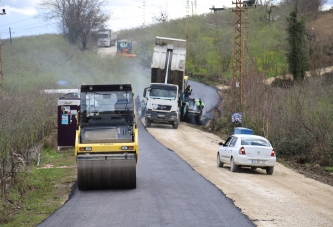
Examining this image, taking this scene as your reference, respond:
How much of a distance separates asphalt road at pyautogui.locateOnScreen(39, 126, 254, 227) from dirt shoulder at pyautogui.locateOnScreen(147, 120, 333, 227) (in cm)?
50

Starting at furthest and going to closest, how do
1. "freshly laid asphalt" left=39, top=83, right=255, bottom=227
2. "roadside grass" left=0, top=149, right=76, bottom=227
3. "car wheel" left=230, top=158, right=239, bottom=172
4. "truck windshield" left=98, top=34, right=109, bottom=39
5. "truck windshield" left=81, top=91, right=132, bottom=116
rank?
1. "truck windshield" left=98, top=34, right=109, bottom=39
2. "car wheel" left=230, top=158, right=239, bottom=172
3. "truck windshield" left=81, top=91, right=132, bottom=116
4. "roadside grass" left=0, top=149, right=76, bottom=227
5. "freshly laid asphalt" left=39, top=83, right=255, bottom=227

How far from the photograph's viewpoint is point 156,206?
13281mm

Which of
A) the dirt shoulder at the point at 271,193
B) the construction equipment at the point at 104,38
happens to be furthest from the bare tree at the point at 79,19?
the dirt shoulder at the point at 271,193

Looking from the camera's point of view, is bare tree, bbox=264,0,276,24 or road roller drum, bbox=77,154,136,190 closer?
road roller drum, bbox=77,154,136,190

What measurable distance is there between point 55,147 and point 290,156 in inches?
506

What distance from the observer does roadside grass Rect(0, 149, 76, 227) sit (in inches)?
504

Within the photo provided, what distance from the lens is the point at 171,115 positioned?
3888 centimetres

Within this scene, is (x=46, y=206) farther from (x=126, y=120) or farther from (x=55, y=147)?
(x=55, y=147)

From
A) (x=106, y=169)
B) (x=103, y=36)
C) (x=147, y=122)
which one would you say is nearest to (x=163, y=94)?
(x=147, y=122)

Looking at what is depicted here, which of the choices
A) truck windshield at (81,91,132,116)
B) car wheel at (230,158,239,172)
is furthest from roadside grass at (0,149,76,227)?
car wheel at (230,158,239,172)

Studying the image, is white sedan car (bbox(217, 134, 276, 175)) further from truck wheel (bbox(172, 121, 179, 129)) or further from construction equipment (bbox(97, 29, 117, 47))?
construction equipment (bbox(97, 29, 117, 47))

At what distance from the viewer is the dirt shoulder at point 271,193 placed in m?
12.4

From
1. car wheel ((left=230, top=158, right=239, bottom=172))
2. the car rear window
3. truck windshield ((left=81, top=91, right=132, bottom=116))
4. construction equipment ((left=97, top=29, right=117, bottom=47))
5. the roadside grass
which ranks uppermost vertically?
construction equipment ((left=97, top=29, right=117, bottom=47))

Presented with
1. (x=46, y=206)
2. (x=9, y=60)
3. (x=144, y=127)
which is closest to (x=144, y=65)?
(x=9, y=60)
